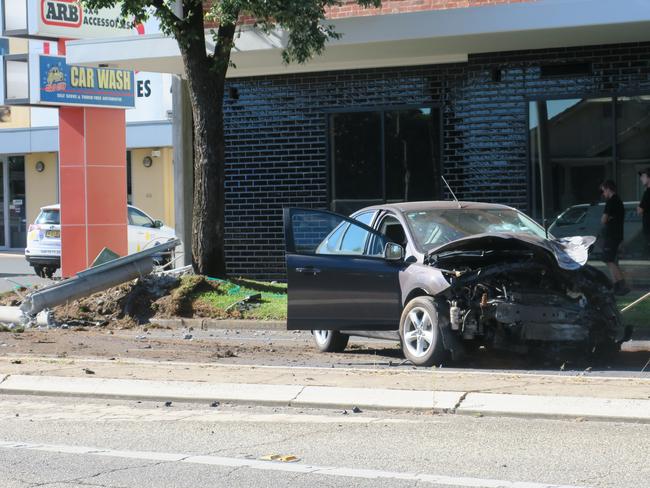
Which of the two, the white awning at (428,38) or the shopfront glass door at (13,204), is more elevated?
the white awning at (428,38)

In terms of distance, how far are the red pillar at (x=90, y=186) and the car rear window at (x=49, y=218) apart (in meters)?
2.78

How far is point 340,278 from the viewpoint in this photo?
38.2ft

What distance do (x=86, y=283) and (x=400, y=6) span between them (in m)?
7.02

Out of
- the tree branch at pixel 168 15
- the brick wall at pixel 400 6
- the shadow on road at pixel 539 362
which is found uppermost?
the brick wall at pixel 400 6

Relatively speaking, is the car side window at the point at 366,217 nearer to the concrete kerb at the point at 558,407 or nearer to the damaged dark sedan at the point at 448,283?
the damaged dark sedan at the point at 448,283

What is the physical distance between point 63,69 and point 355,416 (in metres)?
15.8

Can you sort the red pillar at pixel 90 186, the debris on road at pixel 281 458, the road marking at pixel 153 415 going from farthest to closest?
the red pillar at pixel 90 186 < the road marking at pixel 153 415 < the debris on road at pixel 281 458

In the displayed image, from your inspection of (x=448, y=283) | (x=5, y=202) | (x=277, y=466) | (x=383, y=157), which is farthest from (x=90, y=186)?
(x=5, y=202)

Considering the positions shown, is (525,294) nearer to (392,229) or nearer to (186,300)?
(392,229)

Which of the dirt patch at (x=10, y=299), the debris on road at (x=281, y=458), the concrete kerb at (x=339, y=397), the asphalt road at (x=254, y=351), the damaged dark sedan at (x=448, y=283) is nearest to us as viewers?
the debris on road at (x=281, y=458)

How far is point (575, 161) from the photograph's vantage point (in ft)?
59.9

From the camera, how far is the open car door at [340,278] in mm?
11445

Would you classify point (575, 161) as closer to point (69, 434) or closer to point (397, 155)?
point (397, 155)

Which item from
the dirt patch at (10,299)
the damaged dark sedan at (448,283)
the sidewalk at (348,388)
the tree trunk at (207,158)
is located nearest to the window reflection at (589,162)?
the tree trunk at (207,158)
